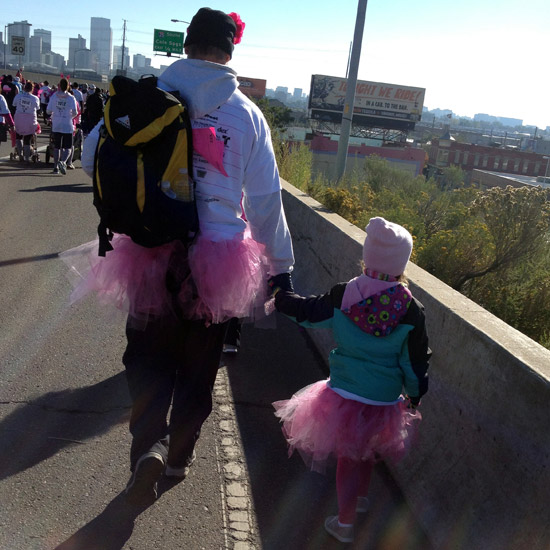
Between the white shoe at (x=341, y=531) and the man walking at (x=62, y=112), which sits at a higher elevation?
the man walking at (x=62, y=112)

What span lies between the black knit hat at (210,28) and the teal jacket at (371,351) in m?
1.25

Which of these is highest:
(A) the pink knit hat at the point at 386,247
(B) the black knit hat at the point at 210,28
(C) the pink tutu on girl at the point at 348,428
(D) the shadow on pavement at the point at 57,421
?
(B) the black knit hat at the point at 210,28

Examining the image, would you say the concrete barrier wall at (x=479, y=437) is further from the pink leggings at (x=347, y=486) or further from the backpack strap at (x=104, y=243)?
→ the backpack strap at (x=104, y=243)

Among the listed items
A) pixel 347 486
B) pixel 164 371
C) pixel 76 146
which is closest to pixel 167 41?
pixel 76 146

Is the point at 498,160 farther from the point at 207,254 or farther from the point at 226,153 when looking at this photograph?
the point at 207,254

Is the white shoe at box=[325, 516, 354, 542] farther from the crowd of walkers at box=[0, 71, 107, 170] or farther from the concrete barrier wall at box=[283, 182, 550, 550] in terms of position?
the crowd of walkers at box=[0, 71, 107, 170]

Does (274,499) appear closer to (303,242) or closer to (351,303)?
(351,303)

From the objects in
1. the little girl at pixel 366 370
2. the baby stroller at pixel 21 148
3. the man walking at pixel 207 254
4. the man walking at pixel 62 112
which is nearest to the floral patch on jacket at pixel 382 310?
the little girl at pixel 366 370

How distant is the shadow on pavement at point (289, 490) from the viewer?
3271mm

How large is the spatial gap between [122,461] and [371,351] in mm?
1626

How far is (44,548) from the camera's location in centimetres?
300

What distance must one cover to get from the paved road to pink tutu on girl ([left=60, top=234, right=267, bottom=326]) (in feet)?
1.35

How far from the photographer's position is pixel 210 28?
124 inches

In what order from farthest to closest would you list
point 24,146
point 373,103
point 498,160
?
point 498,160
point 373,103
point 24,146
